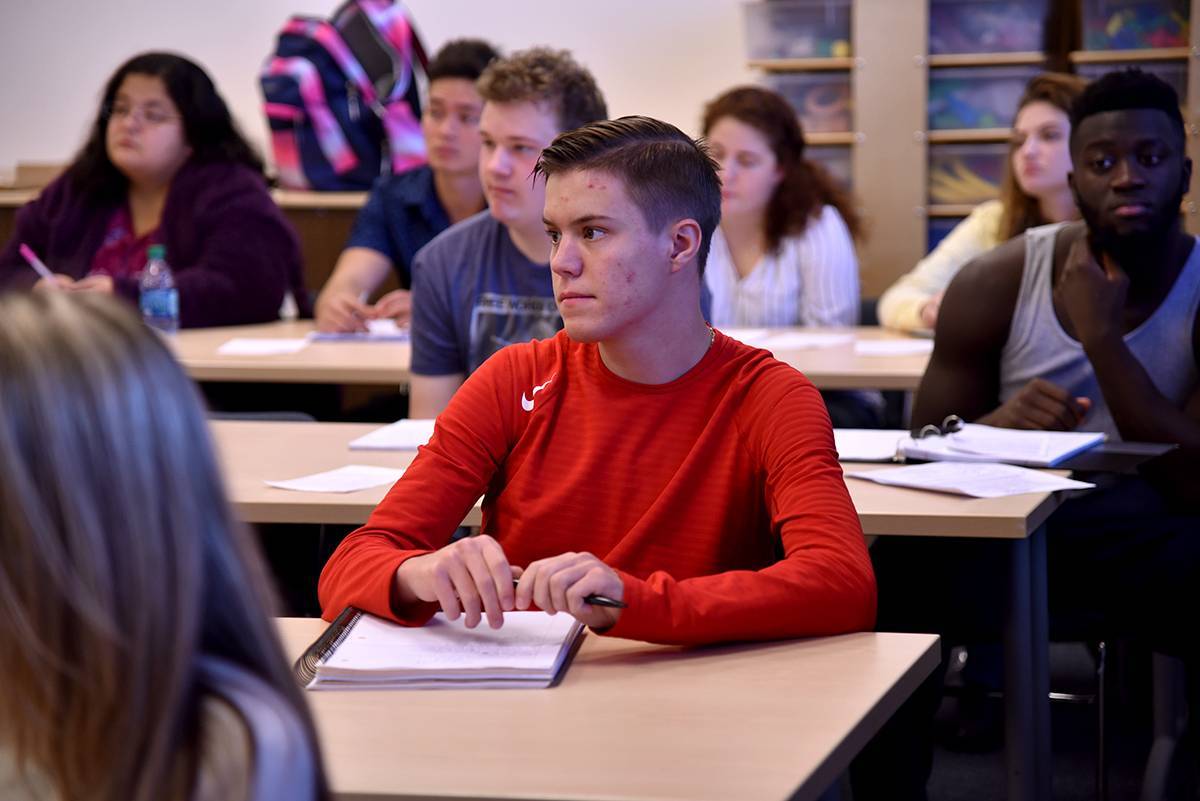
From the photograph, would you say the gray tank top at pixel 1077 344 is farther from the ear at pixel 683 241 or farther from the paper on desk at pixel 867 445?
the ear at pixel 683 241

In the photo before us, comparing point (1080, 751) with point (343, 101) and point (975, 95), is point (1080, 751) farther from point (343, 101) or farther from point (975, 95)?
point (343, 101)

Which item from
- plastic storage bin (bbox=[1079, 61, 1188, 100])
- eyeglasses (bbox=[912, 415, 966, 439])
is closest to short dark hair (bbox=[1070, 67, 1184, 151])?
eyeglasses (bbox=[912, 415, 966, 439])

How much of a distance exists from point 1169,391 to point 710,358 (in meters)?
1.18

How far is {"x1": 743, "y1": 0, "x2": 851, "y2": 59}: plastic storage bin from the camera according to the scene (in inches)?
230

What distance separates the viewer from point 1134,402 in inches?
97.0

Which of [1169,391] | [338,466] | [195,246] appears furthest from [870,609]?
[195,246]

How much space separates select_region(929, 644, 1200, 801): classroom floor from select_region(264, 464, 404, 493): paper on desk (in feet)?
3.67

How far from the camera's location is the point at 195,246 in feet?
12.9

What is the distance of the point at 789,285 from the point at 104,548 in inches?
132

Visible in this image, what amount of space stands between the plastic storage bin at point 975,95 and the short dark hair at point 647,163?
14.2 ft

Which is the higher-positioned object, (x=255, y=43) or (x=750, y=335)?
(x=255, y=43)

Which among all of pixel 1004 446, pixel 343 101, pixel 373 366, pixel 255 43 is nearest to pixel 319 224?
pixel 343 101

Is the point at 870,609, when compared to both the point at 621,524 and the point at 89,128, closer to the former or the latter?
the point at 621,524

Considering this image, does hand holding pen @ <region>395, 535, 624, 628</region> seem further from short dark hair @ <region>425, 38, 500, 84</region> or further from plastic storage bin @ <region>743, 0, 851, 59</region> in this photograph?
plastic storage bin @ <region>743, 0, 851, 59</region>
